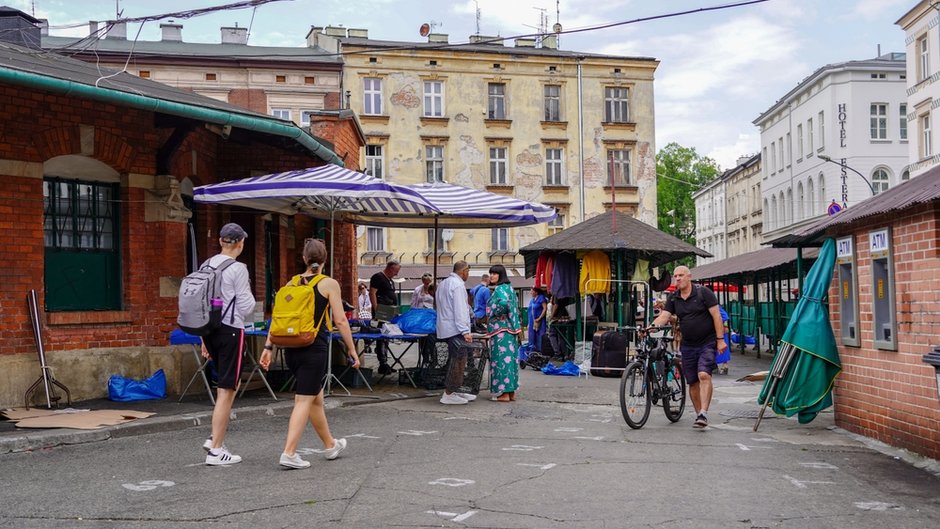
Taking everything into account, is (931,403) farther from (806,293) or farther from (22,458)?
(22,458)

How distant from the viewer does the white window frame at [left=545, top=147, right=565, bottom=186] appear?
46.8 metres

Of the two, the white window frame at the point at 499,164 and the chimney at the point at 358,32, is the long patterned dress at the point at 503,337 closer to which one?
the white window frame at the point at 499,164

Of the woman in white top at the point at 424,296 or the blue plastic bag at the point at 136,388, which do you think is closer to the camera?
the blue plastic bag at the point at 136,388

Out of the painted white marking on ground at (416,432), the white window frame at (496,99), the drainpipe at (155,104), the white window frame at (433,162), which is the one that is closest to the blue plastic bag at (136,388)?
the drainpipe at (155,104)

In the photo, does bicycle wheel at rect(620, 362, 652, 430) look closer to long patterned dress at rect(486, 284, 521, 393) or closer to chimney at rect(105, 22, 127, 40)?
long patterned dress at rect(486, 284, 521, 393)

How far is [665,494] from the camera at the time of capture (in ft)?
21.7

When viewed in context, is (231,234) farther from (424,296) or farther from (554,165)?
(554,165)

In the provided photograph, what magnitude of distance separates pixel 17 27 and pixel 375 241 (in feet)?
103

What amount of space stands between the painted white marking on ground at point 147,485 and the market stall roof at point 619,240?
12.2m

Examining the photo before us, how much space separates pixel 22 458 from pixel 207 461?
175 cm

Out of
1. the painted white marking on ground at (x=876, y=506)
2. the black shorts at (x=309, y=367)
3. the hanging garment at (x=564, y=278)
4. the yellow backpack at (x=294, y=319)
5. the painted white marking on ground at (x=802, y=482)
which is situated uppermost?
the hanging garment at (x=564, y=278)

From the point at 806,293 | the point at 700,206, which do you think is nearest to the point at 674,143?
the point at 700,206

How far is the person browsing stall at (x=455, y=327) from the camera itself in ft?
39.8

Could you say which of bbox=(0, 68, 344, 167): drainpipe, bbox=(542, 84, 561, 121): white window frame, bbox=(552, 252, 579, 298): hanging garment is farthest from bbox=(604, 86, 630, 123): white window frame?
bbox=(0, 68, 344, 167): drainpipe
